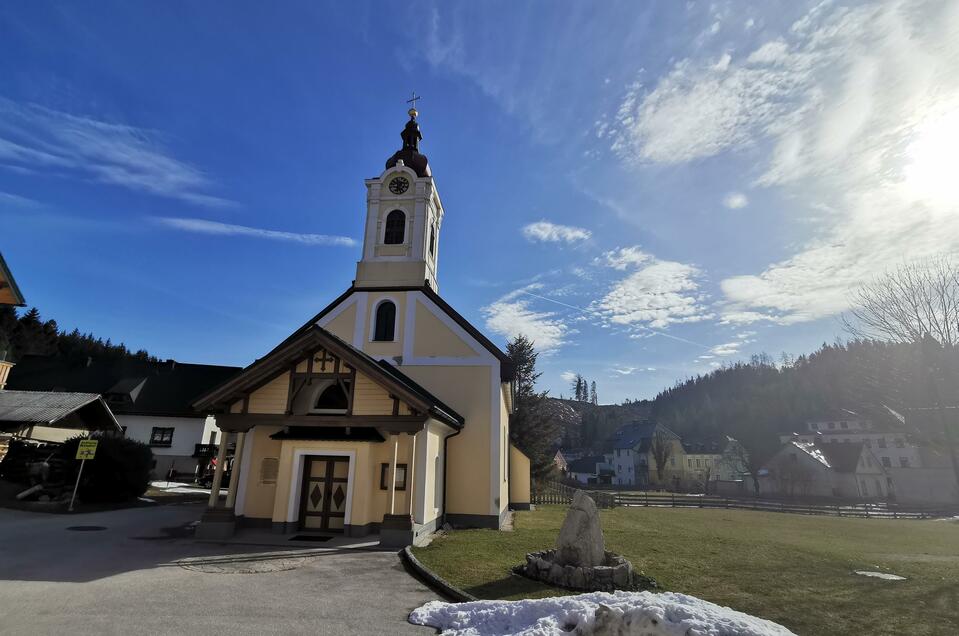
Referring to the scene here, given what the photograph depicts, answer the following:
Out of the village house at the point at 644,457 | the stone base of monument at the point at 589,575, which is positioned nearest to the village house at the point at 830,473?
the village house at the point at 644,457

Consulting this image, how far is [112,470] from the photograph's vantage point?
19.5 metres

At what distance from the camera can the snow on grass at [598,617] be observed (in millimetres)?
5285

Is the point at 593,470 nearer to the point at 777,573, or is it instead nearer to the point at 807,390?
the point at 807,390

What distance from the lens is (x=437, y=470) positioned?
1575cm

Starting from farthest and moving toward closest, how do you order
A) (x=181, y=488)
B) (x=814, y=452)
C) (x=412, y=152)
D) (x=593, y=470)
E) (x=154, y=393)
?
(x=593, y=470) → (x=814, y=452) → (x=154, y=393) → (x=181, y=488) → (x=412, y=152)

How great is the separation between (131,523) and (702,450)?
3647 inches

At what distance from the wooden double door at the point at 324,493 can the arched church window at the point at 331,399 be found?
1.64 meters

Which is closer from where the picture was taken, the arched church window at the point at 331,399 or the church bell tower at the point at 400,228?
the arched church window at the point at 331,399

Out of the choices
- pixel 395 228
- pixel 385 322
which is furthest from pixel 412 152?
pixel 385 322

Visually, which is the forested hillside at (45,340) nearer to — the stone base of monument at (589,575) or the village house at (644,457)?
the stone base of monument at (589,575)

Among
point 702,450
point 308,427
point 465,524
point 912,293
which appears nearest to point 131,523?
point 308,427

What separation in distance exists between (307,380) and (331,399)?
1677mm

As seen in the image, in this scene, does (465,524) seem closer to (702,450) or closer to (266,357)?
(266,357)

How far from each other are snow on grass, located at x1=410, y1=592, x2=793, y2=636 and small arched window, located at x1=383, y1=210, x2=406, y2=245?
54.3 feet
